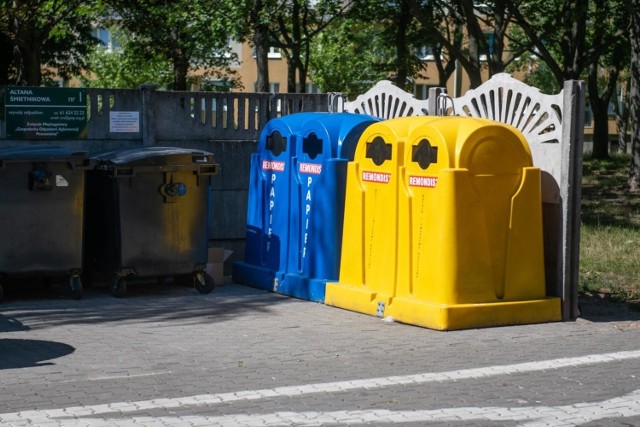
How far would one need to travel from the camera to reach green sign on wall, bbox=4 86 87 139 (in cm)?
1162

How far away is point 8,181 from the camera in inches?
414

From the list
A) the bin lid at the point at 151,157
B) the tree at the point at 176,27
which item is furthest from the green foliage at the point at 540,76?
the bin lid at the point at 151,157

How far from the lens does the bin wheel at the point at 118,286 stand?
1098 centimetres

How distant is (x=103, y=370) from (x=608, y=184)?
65.0 feet

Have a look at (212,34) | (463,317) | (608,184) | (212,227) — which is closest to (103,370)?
(463,317)

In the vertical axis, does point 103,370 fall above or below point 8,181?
below

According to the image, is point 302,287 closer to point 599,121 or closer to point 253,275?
point 253,275

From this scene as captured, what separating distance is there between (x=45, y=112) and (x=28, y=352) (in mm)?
3945

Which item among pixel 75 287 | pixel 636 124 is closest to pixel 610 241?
pixel 75 287

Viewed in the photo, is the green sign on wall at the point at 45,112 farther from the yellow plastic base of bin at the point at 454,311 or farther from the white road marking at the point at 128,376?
the white road marking at the point at 128,376

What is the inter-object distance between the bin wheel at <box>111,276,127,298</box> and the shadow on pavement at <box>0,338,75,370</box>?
217 cm

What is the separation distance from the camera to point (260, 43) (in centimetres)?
2809

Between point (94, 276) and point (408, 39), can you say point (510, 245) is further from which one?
point (408, 39)

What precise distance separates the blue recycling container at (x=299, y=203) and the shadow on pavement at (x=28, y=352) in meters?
2.97
